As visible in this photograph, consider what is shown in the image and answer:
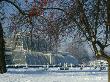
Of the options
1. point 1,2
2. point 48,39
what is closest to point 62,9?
point 48,39

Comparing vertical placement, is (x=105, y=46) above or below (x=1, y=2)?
below

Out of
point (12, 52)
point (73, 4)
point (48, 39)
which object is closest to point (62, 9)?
point (73, 4)

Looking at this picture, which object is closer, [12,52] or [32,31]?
[32,31]

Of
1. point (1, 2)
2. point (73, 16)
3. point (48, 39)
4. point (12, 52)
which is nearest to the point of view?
point (73, 16)

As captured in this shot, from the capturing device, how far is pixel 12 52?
120 metres

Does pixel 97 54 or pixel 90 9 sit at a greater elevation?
pixel 90 9

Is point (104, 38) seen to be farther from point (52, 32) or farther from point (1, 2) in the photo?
point (1, 2)

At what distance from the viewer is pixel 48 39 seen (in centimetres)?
1444

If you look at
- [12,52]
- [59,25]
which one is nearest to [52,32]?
[59,25]

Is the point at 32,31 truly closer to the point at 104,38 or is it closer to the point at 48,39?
the point at 48,39

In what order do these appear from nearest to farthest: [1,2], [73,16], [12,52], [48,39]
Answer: [73,16] → [48,39] → [1,2] → [12,52]

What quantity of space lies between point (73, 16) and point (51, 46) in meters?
1.44

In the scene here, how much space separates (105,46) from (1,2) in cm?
1478

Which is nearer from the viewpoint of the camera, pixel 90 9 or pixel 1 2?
pixel 90 9
